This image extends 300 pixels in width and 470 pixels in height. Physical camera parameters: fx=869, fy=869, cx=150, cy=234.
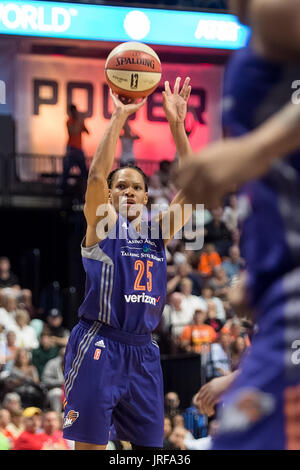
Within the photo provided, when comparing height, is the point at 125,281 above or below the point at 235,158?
above

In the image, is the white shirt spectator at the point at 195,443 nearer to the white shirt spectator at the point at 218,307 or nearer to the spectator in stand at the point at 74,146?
the white shirt spectator at the point at 218,307

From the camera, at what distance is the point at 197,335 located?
1170 cm

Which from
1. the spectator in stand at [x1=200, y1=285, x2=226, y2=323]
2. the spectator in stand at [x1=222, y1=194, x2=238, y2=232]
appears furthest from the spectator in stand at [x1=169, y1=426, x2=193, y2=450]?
the spectator in stand at [x1=222, y1=194, x2=238, y2=232]

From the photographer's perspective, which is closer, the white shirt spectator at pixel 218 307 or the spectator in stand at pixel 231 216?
the white shirt spectator at pixel 218 307

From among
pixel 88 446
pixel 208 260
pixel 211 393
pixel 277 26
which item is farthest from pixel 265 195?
pixel 208 260

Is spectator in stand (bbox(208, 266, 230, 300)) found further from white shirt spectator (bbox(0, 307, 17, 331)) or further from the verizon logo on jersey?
the verizon logo on jersey

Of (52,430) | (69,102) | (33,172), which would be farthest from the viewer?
(69,102)

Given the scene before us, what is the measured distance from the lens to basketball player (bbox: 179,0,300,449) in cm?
227

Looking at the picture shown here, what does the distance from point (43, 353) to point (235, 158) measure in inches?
362

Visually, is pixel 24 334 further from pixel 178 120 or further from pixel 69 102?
pixel 69 102

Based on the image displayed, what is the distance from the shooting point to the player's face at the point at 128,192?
201 inches

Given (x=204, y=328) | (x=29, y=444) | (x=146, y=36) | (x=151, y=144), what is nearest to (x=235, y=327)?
(x=204, y=328)

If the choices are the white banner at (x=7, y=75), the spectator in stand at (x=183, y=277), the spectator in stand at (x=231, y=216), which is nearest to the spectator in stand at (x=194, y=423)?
the spectator in stand at (x=183, y=277)

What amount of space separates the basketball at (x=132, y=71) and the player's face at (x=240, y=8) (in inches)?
96.8
